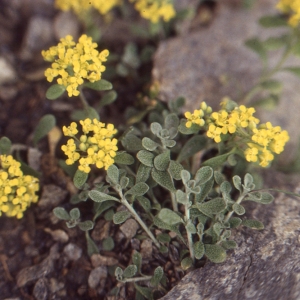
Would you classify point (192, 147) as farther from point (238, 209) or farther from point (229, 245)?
point (229, 245)

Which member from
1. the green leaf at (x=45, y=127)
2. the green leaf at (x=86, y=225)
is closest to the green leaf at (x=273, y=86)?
the green leaf at (x=45, y=127)

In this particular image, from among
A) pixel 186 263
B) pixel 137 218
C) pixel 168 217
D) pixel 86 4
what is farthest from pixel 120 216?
pixel 86 4

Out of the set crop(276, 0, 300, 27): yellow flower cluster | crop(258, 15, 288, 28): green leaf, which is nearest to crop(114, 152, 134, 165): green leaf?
crop(276, 0, 300, 27): yellow flower cluster

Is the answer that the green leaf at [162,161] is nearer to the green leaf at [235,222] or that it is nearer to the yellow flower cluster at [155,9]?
the green leaf at [235,222]

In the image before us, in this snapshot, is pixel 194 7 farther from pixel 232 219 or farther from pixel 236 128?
pixel 232 219

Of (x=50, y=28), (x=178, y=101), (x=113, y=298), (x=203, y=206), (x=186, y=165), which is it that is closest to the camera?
(x=203, y=206)

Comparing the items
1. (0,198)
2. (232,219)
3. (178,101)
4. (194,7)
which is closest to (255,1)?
(194,7)
